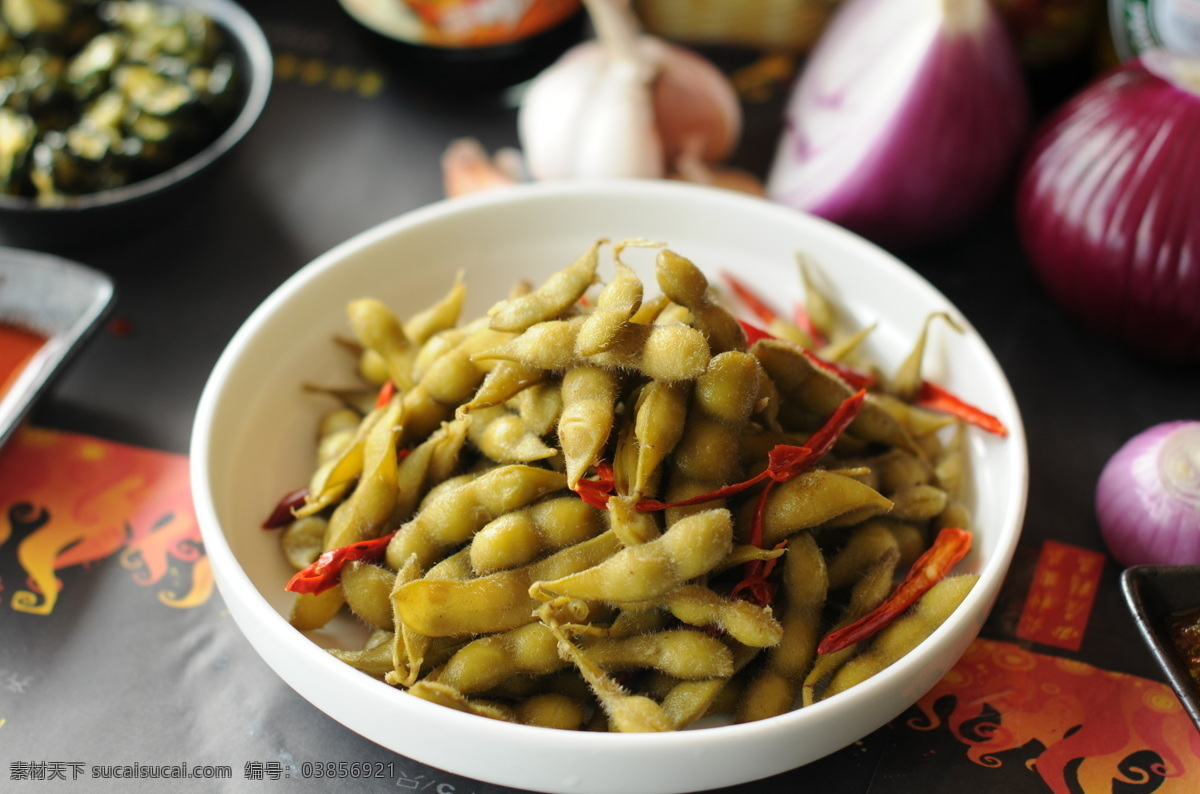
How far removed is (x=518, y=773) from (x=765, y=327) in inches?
28.5

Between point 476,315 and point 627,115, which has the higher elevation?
point 627,115

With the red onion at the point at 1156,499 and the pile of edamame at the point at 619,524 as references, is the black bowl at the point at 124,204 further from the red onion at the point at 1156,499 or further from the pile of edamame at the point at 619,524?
the red onion at the point at 1156,499

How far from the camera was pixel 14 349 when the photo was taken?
140 centimetres

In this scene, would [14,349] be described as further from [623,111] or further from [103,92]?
[623,111]

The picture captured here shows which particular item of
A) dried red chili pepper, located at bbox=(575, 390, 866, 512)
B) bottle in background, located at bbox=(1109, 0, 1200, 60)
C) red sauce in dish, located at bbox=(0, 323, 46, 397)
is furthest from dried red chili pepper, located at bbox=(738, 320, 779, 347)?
red sauce in dish, located at bbox=(0, 323, 46, 397)

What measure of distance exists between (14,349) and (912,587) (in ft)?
4.25

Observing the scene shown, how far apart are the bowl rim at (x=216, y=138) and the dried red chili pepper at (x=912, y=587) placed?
4.04ft

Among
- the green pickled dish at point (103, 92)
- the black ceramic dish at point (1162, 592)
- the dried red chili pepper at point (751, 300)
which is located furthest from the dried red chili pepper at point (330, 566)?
the green pickled dish at point (103, 92)

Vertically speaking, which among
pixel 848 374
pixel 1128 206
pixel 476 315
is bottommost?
pixel 476 315

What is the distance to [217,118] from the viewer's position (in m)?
1.68

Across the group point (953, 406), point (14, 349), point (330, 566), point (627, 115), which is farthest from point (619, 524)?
point (14, 349)

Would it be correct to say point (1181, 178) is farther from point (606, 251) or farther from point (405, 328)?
point (405, 328)

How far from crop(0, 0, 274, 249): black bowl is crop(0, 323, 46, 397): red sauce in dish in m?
0.19

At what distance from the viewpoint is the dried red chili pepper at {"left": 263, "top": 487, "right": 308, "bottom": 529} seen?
1129 mm
